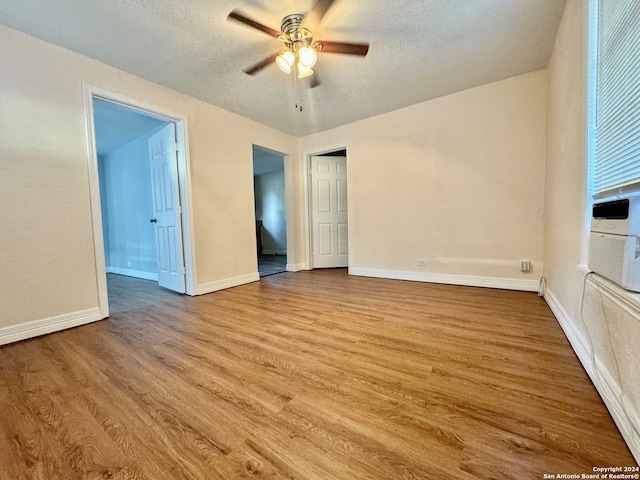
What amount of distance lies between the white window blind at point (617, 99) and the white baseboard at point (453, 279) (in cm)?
187

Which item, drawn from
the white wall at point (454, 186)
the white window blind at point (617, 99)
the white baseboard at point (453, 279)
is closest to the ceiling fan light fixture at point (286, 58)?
the white window blind at point (617, 99)

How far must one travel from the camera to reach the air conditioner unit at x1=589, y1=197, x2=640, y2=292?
944 mm

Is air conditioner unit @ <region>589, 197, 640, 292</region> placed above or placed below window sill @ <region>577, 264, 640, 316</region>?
above

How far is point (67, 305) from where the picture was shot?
214cm

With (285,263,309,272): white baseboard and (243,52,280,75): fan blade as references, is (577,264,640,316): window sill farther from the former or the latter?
(285,263,309,272): white baseboard

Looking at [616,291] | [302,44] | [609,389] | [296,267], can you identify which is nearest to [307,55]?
[302,44]

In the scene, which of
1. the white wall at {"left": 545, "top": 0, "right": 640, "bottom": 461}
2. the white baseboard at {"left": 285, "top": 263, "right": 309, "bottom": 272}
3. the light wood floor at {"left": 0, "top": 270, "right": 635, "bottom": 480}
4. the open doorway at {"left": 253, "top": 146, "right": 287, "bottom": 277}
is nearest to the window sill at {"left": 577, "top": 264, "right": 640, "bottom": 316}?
the white wall at {"left": 545, "top": 0, "right": 640, "bottom": 461}

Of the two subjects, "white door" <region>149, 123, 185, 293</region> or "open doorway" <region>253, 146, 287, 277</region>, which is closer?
"white door" <region>149, 123, 185, 293</region>

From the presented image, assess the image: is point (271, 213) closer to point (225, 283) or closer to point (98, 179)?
point (225, 283)

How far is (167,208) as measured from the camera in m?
3.18

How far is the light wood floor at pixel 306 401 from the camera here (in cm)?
85

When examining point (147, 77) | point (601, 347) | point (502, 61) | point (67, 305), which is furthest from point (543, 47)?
point (67, 305)

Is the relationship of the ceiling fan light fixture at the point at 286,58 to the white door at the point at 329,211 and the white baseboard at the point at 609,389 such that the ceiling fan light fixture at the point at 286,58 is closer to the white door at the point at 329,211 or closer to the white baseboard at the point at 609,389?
the white door at the point at 329,211

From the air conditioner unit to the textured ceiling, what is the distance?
1733mm
